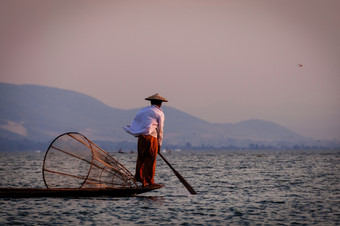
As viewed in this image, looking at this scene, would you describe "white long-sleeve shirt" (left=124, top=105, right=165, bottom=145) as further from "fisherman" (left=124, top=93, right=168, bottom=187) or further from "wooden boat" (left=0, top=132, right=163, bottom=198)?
"wooden boat" (left=0, top=132, right=163, bottom=198)

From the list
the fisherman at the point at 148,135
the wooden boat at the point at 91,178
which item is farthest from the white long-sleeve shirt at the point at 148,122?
the wooden boat at the point at 91,178

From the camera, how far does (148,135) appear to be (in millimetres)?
16203

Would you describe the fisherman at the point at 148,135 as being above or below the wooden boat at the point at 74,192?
above

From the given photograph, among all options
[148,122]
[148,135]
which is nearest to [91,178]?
[148,135]

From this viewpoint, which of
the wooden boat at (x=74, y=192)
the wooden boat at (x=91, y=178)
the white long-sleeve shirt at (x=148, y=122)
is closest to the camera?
the wooden boat at (x=74, y=192)

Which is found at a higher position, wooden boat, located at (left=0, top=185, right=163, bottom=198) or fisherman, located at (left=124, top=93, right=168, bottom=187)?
fisherman, located at (left=124, top=93, right=168, bottom=187)

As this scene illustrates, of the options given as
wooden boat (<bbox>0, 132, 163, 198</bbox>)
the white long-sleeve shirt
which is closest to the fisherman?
the white long-sleeve shirt

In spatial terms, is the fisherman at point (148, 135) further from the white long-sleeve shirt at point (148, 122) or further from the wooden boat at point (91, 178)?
the wooden boat at point (91, 178)

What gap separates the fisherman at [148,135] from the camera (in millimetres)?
16141

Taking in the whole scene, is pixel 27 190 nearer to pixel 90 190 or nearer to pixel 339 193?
pixel 90 190

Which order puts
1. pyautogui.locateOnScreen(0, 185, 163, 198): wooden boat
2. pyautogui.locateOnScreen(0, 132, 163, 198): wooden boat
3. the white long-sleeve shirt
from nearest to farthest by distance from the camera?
pyautogui.locateOnScreen(0, 185, 163, 198): wooden boat, pyautogui.locateOnScreen(0, 132, 163, 198): wooden boat, the white long-sleeve shirt

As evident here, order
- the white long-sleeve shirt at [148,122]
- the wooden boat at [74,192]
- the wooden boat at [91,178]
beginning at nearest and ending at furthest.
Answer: the wooden boat at [74,192]
the wooden boat at [91,178]
the white long-sleeve shirt at [148,122]

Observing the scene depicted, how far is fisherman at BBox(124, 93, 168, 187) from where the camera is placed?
635 inches

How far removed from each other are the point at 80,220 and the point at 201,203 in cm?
512
